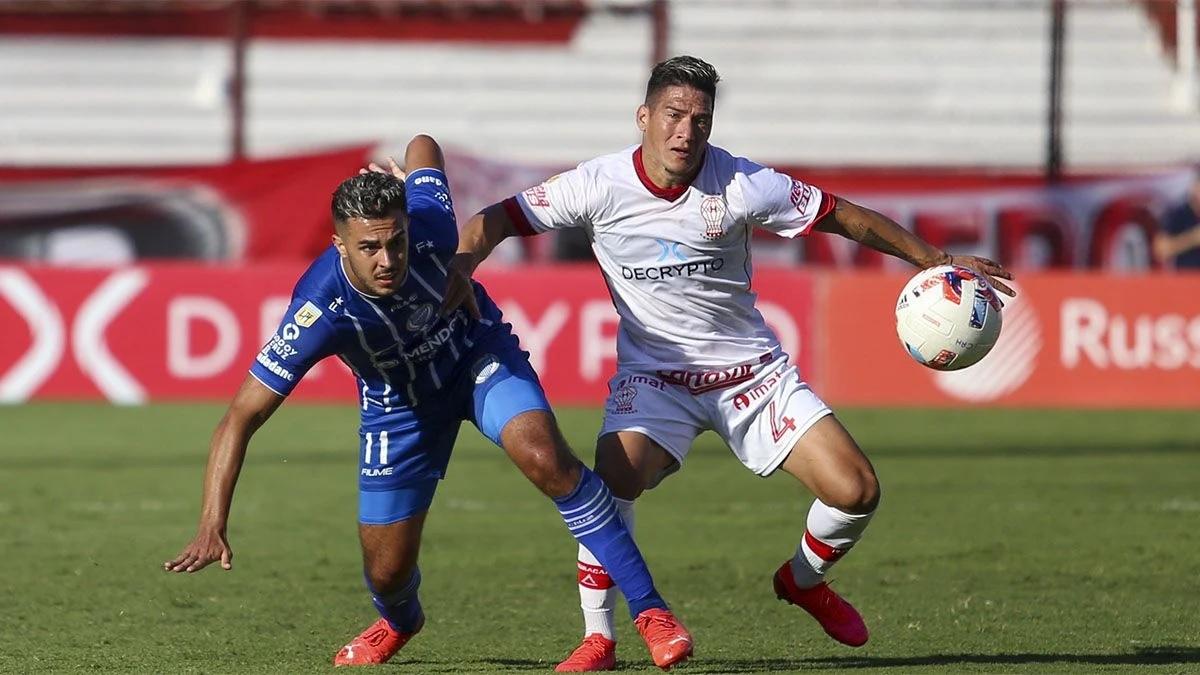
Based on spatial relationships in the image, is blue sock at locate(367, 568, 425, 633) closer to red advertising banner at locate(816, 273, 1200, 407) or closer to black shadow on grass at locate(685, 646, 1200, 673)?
black shadow on grass at locate(685, 646, 1200, 673)

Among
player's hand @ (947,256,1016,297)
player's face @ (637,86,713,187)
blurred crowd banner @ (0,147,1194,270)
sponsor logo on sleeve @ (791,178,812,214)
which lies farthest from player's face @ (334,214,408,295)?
blurred crowd banner @ (0,147,1194,270)

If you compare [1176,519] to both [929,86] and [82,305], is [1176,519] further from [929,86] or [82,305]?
[929,86]

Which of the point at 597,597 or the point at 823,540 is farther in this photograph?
the point at 823,540

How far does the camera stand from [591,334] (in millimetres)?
16297

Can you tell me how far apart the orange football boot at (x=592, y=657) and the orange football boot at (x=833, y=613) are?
826 millimetres

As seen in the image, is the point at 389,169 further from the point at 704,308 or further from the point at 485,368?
the point at 704,308

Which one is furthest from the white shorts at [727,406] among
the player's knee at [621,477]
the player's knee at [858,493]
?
the player's knee at [858,493]

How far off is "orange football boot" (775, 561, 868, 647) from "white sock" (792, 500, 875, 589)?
33 mm

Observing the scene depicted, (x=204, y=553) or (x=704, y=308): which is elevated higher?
(x=704, y=308)

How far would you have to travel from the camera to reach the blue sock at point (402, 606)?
701 cm

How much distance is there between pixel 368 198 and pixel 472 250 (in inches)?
25.8

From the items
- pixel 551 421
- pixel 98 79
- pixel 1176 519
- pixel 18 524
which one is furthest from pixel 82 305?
pixel 551 421

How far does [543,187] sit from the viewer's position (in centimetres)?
727

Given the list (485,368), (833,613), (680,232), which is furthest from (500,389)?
(833,613)
